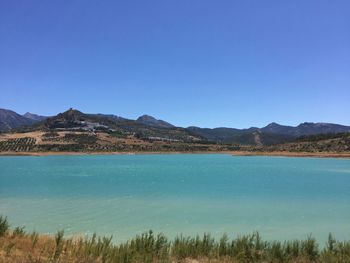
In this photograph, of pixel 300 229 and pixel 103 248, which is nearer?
pixel 103 248

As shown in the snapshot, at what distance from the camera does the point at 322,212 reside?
21.9m

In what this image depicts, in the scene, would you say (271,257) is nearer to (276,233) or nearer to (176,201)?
(276,233)

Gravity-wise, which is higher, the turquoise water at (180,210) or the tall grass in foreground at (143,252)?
the tall grass in foreground at (143,252)

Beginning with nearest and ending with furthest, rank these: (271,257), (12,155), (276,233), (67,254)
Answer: (67,254)
(271,257)
(276,233)
(12,155)

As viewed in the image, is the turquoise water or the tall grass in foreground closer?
the tall grass in foreground

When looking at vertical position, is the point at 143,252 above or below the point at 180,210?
above

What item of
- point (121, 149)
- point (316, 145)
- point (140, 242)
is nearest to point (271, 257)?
point (140, 242)

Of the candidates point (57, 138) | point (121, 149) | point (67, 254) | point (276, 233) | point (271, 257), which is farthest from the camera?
point (57, 138)

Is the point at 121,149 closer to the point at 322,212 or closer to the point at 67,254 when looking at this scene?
the point at 322,212

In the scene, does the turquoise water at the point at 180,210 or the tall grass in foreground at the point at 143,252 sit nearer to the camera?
the tall grass in foreground at the point at 143,252

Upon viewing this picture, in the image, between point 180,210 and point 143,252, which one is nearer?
point 143,252

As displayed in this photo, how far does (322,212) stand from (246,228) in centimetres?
→ 683

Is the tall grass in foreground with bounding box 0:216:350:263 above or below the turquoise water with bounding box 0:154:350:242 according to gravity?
above

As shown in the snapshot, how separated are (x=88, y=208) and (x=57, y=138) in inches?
5696
